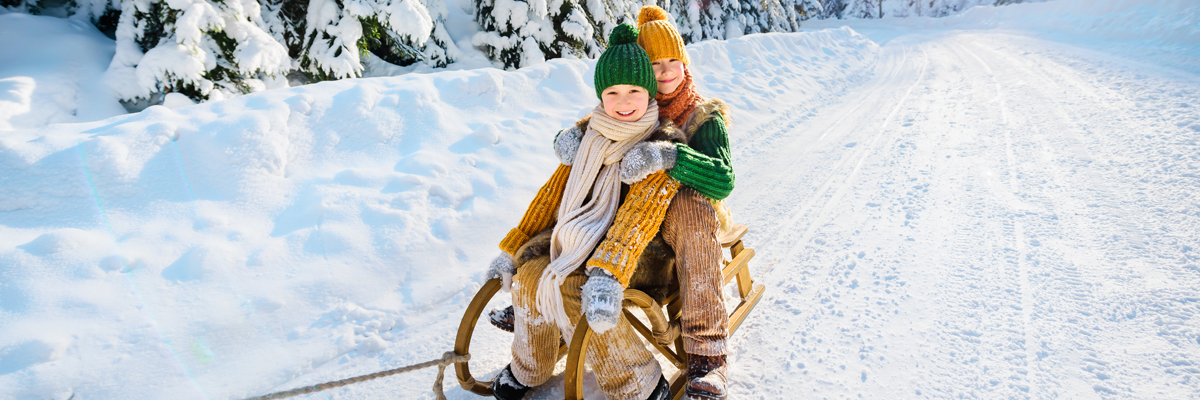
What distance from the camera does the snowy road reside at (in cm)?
202

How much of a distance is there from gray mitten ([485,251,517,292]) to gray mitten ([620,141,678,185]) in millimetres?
571

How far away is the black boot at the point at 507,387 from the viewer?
2.03 metres

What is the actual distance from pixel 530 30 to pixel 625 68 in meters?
5.30

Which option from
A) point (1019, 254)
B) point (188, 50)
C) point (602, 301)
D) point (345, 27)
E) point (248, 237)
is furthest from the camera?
point (345, 27)

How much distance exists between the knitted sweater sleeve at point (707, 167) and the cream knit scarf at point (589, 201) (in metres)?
0.21

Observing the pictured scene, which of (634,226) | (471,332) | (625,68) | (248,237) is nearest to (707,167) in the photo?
(634,226)

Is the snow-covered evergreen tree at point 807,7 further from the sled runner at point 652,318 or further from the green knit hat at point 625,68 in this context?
the green knit hat at point 625,68

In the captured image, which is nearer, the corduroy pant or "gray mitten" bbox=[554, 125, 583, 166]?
the corduroy pant

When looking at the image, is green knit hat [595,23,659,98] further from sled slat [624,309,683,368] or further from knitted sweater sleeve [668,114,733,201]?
sled slat [624,309,683,368]

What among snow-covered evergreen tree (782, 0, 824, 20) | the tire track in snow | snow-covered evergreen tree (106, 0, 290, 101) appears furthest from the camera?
snow-covered evergreen tree (782, 0, 824, 20)

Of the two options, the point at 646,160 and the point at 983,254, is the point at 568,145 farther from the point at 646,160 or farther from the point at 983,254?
the point at 983,254

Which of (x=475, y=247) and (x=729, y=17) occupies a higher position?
(x=729, y=17)

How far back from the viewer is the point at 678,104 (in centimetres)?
222

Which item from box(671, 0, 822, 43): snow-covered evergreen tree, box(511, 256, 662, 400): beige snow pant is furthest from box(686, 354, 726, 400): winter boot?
box(671, 0, 822, 43): snow-covered evergreen tree
